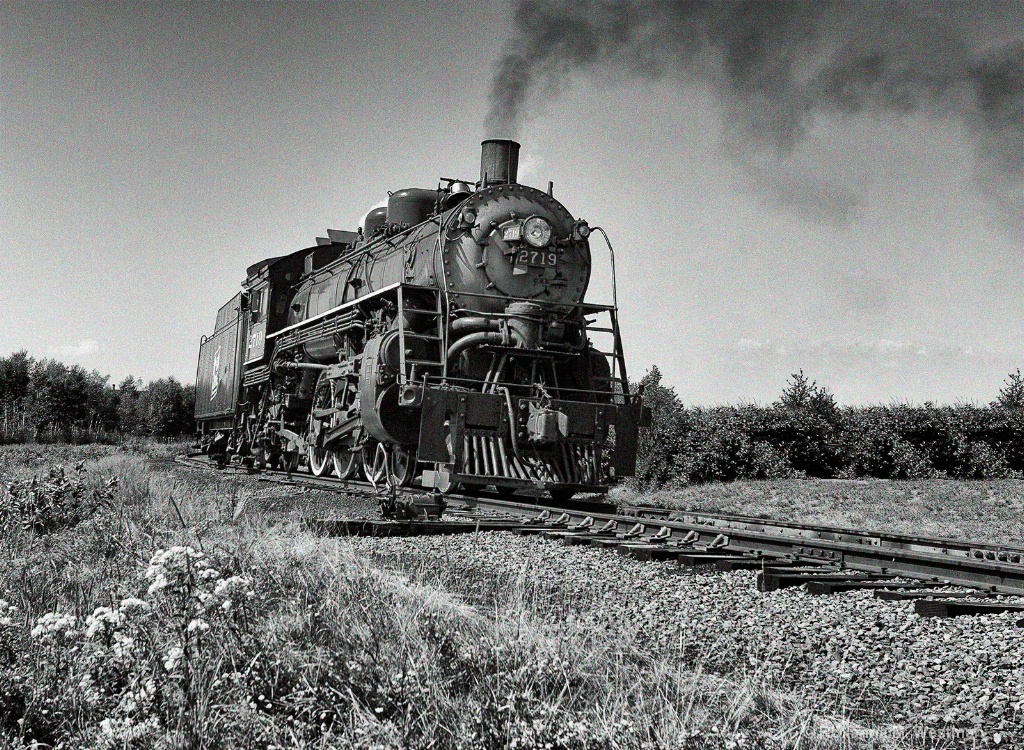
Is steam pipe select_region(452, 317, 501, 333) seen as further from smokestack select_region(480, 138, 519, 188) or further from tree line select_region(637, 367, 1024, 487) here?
tree line select_region(637, 367, 1024, 487)

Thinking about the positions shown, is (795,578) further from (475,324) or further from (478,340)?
(475,324)

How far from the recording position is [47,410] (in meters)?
58.5

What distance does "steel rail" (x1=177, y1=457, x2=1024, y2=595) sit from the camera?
569cm

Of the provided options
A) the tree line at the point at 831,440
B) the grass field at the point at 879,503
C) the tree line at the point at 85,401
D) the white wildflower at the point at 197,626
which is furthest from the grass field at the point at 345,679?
the tree line at the point at 85,401

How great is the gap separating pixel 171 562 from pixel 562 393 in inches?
350

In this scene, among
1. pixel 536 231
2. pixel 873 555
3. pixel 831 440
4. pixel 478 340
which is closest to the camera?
pixel 873 555

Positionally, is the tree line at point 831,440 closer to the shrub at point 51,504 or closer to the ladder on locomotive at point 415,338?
the ladder on locomotive at point 415,338

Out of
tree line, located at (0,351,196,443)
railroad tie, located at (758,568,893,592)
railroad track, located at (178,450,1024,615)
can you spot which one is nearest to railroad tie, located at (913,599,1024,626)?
railroad track, located at (178,450,1024,615)

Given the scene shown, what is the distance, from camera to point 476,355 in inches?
451

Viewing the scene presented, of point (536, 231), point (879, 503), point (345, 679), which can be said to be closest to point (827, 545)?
point (345, 679)

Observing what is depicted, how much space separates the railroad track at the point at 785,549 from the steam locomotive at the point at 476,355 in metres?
0.80

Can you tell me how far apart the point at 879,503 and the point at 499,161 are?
895cm

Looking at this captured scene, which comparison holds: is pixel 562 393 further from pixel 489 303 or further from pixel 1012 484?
pixel 1012 484

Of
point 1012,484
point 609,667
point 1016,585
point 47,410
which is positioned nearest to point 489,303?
point 1016,585
